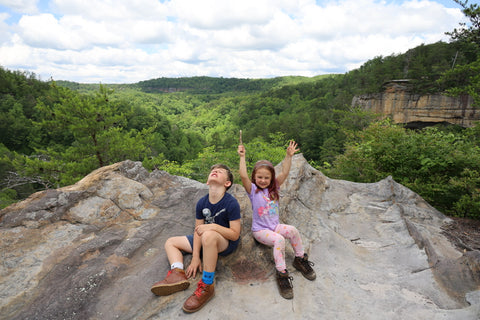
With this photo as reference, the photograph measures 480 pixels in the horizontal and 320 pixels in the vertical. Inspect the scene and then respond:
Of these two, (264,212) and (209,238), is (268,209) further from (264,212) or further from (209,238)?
(209,238)

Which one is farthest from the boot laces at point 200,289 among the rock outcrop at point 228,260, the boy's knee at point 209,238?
the boy's knee at point 209,238

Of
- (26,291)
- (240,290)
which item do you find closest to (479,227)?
(240,290)

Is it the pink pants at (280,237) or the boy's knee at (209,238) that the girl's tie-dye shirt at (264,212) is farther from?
the boy's knee at (209,238)

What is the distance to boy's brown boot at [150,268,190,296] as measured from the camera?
9.01ft

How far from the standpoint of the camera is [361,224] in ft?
15.9

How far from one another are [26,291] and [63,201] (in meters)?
1.84

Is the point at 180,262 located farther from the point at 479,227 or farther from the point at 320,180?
the point at 479,227

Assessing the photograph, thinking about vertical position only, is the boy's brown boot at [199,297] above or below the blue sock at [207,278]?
below

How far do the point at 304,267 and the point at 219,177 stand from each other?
1.66 meters

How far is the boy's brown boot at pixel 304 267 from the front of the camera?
3.13 meters

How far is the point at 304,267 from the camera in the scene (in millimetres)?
3201

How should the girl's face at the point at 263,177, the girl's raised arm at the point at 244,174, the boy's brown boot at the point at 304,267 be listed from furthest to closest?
the girl's face at the point at 263,177 < the girl's raised arm at the point at 244,174 < the boy's brown boot at the point at 304,267

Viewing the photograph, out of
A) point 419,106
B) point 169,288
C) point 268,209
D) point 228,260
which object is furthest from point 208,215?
point 419,106

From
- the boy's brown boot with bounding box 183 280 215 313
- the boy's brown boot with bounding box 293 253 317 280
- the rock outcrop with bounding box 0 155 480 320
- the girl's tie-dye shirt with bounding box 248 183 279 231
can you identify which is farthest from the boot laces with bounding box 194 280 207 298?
the boy's brown boot with bounding box 293 253 317 280
